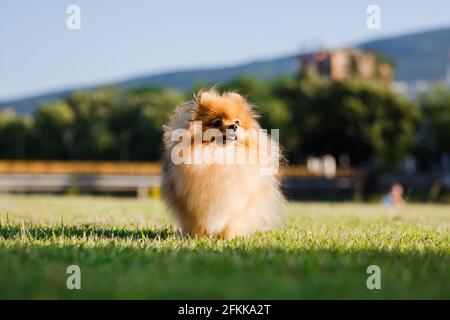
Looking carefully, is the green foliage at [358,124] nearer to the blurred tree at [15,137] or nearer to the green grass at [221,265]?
the blurred tree at [15,137]

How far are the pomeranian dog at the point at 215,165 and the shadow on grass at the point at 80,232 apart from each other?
644 mm

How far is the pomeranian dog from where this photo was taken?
8820mm

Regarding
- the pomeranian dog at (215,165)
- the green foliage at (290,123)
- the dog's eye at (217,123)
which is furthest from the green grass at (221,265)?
the green foliage at (290,123)

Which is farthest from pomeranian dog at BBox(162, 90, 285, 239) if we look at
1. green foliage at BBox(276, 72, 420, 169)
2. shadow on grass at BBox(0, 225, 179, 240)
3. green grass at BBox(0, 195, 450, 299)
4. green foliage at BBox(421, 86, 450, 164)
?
green foliage at BBox(421, 86, 450, 164)

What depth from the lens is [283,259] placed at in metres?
7.06

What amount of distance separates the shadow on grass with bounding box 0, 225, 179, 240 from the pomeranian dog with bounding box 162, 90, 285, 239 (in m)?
0.64

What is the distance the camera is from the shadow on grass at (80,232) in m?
9.10

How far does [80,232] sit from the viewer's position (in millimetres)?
9852

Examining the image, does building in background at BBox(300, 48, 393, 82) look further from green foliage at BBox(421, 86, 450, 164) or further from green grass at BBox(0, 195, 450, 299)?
green grass at BBox(0, 195, 450, 299)

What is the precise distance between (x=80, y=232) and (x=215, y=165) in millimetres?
2252

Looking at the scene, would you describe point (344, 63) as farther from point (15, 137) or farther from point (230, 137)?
point (230, 137)
